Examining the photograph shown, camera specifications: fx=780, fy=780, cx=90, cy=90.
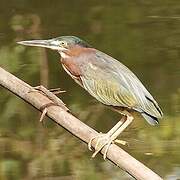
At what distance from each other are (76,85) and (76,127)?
2639mm

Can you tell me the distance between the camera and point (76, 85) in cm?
482

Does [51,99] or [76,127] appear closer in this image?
[76,127]

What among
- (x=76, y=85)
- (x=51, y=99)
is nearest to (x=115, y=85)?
(x=51, y=99)

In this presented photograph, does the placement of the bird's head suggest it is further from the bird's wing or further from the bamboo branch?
the bamboo branch

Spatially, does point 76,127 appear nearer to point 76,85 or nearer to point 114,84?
point 114,84

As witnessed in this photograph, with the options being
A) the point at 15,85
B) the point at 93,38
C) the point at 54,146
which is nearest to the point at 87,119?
the point at 54,146

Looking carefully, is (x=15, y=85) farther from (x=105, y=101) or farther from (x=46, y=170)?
(x=46, y=170)

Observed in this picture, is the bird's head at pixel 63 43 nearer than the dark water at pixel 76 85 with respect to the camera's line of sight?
Yes

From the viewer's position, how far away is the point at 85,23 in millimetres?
5945

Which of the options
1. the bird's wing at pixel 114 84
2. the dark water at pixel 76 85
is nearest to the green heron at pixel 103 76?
the bird's wing at pixel 114 84

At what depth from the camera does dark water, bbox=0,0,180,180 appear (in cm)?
402

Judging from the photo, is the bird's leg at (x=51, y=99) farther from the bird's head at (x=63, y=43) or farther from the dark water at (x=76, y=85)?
the dark water at (x=76, y=85)

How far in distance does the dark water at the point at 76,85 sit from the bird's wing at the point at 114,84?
1.52 meters

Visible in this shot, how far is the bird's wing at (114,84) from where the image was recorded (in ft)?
7.39
